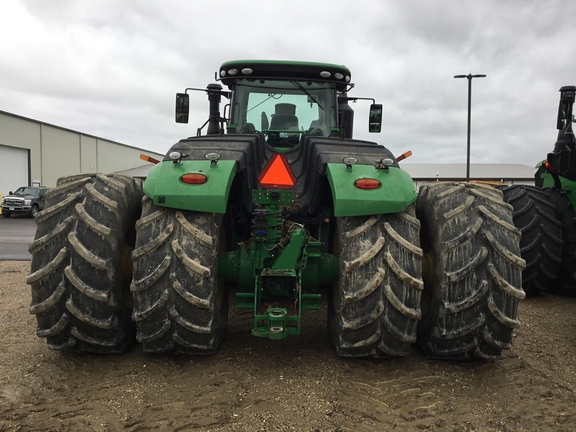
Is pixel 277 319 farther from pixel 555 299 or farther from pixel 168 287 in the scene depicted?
pixel 555 299

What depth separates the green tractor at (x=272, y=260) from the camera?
9.86 feet

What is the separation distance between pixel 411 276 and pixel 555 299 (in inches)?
162

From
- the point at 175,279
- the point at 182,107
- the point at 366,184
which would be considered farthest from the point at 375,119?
the point at 175,279

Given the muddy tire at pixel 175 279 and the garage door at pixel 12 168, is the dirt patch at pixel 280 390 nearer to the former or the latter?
the muddy tire at pixel 175 279

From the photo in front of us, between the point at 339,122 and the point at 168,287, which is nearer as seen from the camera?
the point at 168,287

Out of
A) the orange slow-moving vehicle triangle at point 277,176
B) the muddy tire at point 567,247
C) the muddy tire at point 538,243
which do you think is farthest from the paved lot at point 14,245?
the muddy tire at point 567,247

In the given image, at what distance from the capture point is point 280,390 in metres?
2.99

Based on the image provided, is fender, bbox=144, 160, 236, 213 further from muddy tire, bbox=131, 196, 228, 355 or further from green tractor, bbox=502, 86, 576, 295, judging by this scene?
green tractor, bbox=502, 86, 576, 295

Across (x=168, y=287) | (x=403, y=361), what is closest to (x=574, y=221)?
(x=403, y=361)

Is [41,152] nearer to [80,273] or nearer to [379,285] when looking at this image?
[80,273]

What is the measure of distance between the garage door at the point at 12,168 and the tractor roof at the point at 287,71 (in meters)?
30.6

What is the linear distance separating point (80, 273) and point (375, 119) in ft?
13.6

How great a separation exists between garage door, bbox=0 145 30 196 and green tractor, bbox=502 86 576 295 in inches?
1275

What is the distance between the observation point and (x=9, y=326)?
15.0ft
